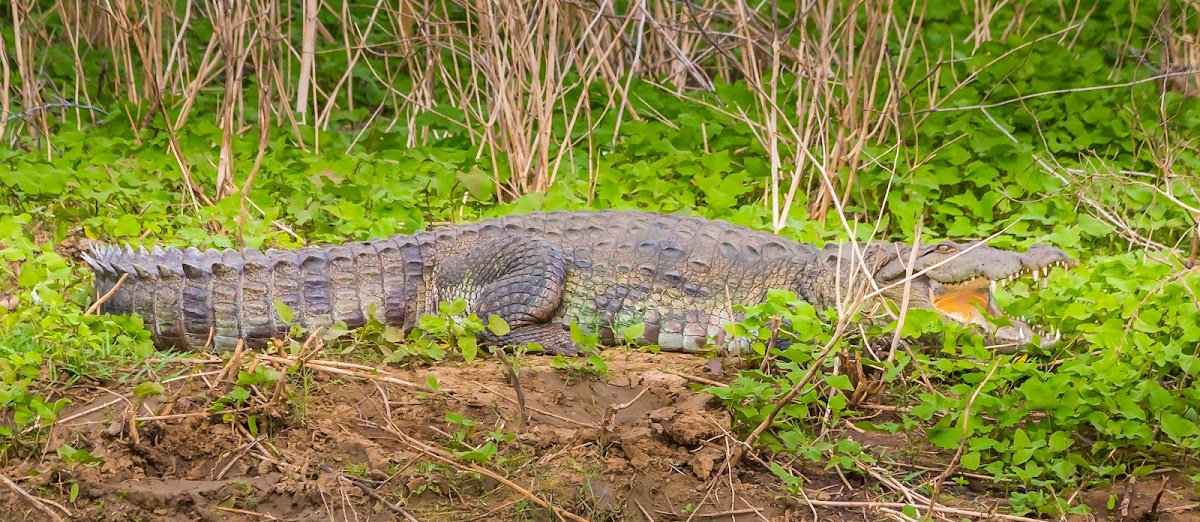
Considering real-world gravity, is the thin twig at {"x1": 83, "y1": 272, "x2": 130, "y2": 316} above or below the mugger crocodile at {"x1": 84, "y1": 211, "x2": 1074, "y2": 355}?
above

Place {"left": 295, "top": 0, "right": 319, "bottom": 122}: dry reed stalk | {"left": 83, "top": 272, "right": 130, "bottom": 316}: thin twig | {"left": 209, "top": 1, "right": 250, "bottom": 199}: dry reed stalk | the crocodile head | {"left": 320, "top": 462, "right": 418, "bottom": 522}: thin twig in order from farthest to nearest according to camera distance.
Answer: {"left": 295, "top": 0, "right": 319, "bottom": 122}: dry reed stalk < {"left": 209, "top": 1, "right": 250, "bottom": 199}: dry reed stalk < the crocodile head < {"left": 83, "top": 272, "right": 130, "bottom": 316}: thin twig < {"left": 320, "top": 462, "right": 418, "bottom": 522}: thin twig

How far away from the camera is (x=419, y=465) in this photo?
3.53 m

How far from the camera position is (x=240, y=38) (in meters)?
6.27

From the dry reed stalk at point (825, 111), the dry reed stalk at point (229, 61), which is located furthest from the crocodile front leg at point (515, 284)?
the dry reed stalk at point (229, 61)

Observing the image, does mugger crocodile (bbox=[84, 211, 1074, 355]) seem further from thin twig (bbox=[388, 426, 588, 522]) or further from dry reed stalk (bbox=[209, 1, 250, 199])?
dry reed stalk (bbox=[209, 1, 250, 199])

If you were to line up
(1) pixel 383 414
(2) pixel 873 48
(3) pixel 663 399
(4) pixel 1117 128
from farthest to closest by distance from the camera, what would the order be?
(4) pixel 1117 128 → (2) pixel 873 48 → (3) pixel 663 399 → (1) pixel 383 414

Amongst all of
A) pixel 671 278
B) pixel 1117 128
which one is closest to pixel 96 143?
pixel 671 278

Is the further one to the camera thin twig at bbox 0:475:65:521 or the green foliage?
the green foliage

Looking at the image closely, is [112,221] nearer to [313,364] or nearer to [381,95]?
[313,364]

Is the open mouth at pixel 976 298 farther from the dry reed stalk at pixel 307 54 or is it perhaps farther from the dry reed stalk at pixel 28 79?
the dry reed stalk at pixel 28 79

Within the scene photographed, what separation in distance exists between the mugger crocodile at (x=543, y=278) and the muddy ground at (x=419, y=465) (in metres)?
0.68

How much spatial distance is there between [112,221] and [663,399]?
9.51 ft

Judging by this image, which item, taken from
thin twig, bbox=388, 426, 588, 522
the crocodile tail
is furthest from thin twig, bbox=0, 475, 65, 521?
the crocodile tail

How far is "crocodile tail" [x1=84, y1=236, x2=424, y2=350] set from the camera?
4453mm
